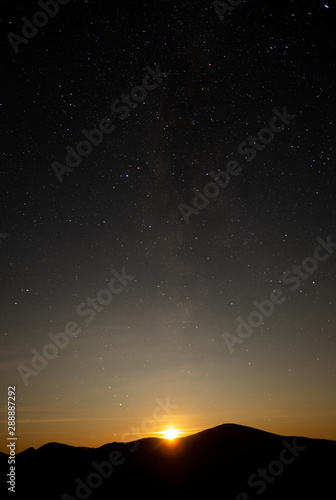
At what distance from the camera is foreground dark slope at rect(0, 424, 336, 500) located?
49.4ft

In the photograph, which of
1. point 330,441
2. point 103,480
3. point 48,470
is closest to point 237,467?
point 330,441

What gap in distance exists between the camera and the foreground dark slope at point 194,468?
15070mm

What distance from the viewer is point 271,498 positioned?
542 inches

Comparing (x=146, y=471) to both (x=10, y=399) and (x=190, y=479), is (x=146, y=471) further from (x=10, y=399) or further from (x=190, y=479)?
(x=10, y=399)

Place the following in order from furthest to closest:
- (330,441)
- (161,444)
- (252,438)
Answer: (161,444)
(252,438)
(330,441)

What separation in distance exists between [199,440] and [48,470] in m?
8.36

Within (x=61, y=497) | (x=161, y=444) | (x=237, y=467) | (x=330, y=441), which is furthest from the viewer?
(x=161, y=444)

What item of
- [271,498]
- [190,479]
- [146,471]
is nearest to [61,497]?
[146,471]

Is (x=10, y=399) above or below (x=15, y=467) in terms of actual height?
above

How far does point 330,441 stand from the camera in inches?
745

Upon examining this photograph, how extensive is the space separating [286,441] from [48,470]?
1181 cm

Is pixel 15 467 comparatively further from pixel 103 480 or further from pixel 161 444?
pixel 161 444

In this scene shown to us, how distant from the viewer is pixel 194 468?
18.8 meters

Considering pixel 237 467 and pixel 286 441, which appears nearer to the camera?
pixel 237 467
